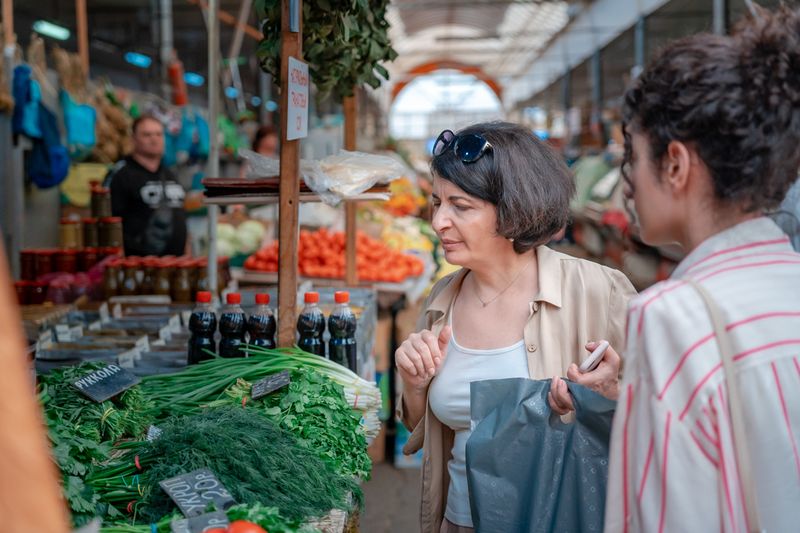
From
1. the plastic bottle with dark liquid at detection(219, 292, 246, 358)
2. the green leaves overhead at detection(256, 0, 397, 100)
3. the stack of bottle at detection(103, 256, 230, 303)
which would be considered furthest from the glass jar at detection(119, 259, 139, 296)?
the plastic bottle with dark liquid at detection(219, 292, 246, 358)

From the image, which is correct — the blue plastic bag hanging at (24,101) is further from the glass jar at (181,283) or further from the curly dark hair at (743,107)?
the curly dark hair at (743,107)

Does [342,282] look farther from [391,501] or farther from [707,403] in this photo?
[707,403]

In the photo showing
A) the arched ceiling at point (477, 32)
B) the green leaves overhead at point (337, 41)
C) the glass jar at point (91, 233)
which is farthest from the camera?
the arched ceiling at point (477, 32)

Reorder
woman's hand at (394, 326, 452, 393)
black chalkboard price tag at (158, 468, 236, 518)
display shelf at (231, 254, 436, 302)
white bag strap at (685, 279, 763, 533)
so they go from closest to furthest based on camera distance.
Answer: white bag strap at (685, 279, 763, 533)
black chalkboard price tag at (158, 468, 236, 518)
woman's hand at (394, 326, 452, 393)
display shelf at (231, 254, 436, 302)

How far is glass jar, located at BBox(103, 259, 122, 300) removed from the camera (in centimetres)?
447

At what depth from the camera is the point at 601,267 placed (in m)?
2.37

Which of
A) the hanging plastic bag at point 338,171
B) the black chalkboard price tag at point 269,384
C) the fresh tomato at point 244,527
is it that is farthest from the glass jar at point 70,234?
the fresh tomato at point 244,527

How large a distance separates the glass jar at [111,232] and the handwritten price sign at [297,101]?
3310mm

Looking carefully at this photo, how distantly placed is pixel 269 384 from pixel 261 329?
598 mm

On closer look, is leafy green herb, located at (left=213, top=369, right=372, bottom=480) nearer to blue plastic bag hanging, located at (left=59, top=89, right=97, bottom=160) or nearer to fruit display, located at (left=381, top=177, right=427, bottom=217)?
blue plastic bag hanging, located at (left=59, top=89, right=97, bottom=160)

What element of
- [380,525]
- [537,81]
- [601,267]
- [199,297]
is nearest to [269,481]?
[601,267]

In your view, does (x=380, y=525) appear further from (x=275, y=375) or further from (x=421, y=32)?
(x=421, y=32)

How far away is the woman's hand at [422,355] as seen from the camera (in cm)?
217

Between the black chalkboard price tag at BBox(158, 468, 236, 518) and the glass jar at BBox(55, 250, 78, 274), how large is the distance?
3.78 metres
